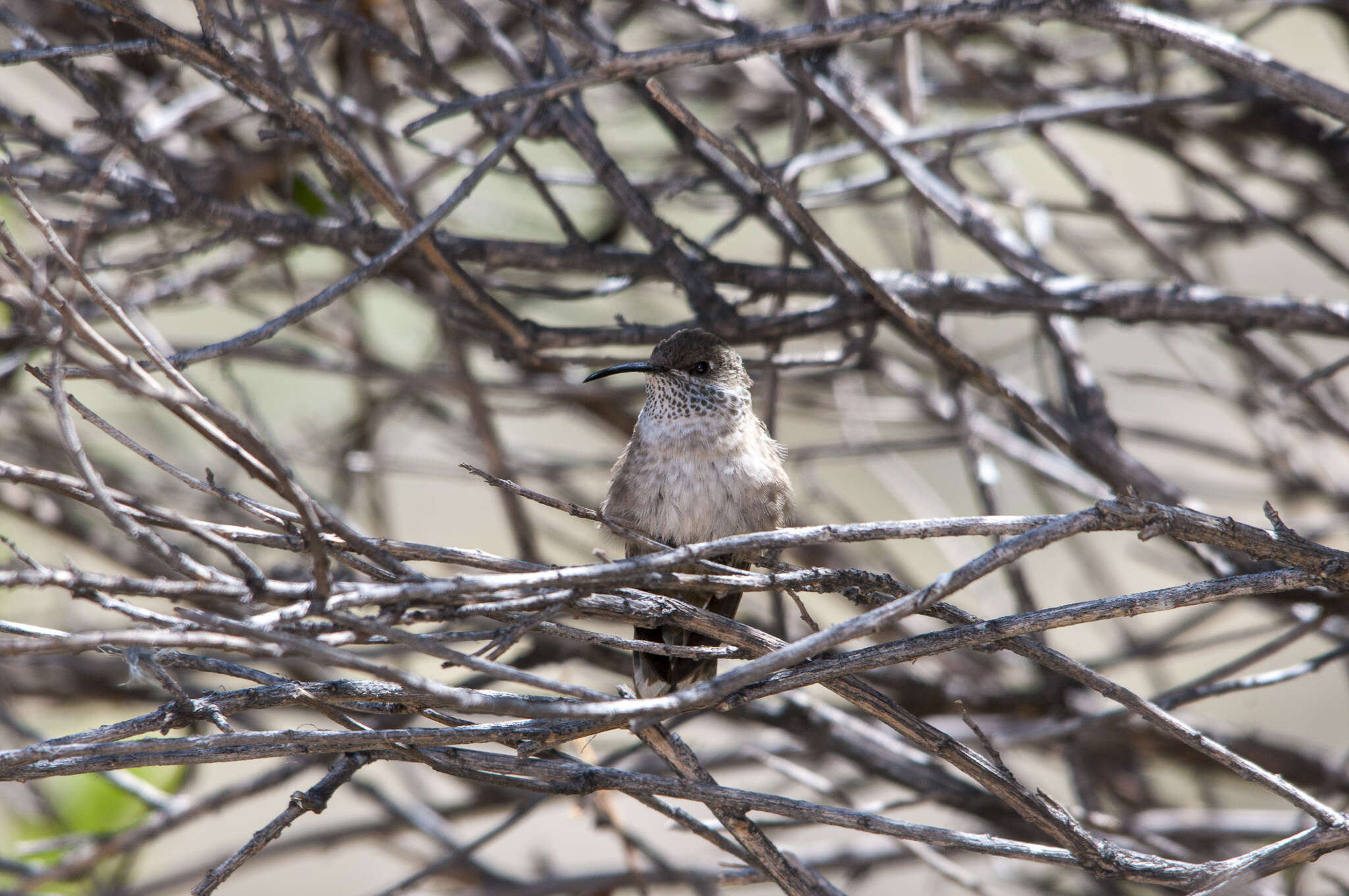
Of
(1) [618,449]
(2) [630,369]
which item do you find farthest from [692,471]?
(1) [618,449]

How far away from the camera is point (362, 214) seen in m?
2.91

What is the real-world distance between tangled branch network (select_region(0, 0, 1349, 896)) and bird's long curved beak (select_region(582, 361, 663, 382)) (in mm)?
133

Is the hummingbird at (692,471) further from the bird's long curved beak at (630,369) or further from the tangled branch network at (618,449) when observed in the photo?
the tangled branch network at (618,449)

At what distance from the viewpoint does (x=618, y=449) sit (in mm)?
6023

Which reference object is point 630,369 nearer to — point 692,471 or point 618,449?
point 692,471

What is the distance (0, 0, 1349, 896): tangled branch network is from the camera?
1.81 m

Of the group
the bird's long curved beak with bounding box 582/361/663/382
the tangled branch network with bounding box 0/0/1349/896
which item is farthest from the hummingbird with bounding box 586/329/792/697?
the tangled branch network with bounding box 0/0/1349/896

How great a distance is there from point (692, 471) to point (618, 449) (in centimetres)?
287

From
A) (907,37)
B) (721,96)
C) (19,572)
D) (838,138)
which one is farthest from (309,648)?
(721,96)

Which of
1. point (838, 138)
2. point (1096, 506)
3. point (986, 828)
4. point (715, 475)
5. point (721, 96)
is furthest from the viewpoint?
point (721, 96)

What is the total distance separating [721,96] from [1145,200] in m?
2.86

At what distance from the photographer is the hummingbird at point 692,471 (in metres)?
3.10

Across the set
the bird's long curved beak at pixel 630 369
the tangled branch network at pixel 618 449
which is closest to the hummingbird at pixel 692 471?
the bird's long curved beak at pixel 630 369

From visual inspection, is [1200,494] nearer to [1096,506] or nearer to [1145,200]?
[1145,200]
